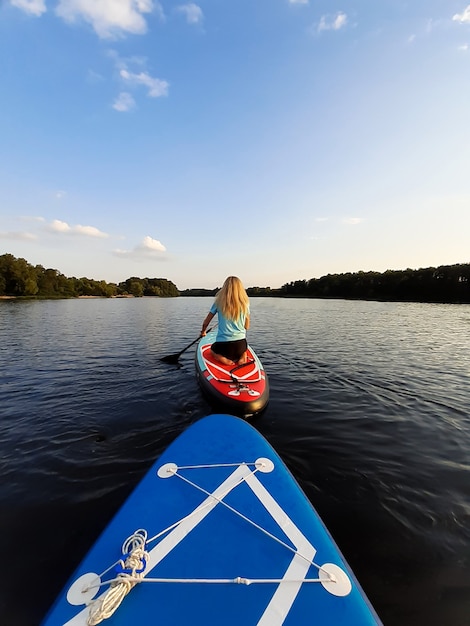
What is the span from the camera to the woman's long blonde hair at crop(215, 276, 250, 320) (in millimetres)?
6781

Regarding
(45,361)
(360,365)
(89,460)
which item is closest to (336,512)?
(89,460)

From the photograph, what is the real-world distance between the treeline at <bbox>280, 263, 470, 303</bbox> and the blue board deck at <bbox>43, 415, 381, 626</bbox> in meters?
85.9

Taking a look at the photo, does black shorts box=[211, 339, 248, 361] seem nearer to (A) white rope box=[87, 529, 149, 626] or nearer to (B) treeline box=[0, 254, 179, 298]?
(A) white rope box=[87, 529, 149, 626]

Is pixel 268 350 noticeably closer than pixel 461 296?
Yes

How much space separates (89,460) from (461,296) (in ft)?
301

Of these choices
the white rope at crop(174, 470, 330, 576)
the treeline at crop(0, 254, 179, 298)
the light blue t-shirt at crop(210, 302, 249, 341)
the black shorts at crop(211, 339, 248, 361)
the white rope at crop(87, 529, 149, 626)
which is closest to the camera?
the white rope at crop(87, 529, 149, 626)

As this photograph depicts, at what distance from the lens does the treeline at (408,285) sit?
75.6 m

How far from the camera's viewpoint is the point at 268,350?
13344 mm

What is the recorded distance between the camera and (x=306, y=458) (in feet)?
15.6

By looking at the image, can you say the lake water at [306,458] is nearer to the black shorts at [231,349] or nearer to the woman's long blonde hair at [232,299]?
the black shorts at [231,349]

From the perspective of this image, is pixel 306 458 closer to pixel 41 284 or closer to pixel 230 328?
pixel 230 328

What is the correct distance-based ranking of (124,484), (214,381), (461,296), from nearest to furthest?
1. (124,484)
2. (214,381)
3. (461,296)

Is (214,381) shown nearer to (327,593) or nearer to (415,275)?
(327,593)

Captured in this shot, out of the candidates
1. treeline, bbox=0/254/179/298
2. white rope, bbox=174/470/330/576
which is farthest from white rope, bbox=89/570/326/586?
treeline, bbox=0/254/179/298
